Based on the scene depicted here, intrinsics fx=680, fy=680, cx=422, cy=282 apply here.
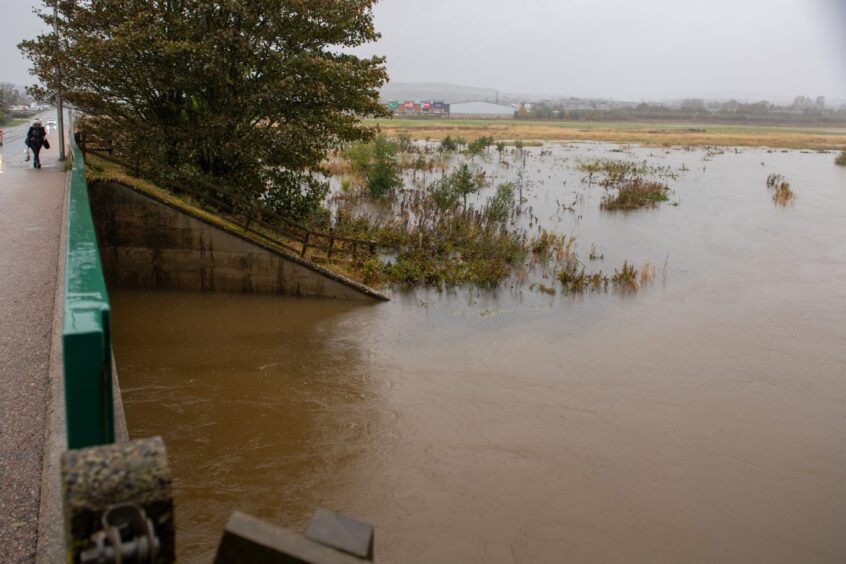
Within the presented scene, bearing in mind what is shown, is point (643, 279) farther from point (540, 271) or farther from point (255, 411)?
point (255, 411)

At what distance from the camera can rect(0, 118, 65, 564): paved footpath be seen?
4.34 metres

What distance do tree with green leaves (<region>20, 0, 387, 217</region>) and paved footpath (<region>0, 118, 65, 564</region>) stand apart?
420 centimetres

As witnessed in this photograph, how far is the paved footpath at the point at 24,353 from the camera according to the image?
434 cm

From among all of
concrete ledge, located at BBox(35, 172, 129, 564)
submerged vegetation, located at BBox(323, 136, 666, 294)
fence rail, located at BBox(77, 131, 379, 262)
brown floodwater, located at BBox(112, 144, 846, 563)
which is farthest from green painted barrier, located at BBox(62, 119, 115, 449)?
submerged vegetation, located at BBox(323, 136, 666, 294)

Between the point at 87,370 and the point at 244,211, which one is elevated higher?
the point at 87,370

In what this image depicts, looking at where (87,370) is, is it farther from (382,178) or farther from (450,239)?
(382,178)

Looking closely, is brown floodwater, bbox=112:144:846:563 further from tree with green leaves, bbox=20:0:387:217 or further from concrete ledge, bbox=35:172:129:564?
tree with green leaves, bbox=20:0:387:217

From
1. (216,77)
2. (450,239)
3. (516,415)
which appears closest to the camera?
(516,415)

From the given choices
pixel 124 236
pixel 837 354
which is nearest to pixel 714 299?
pixel 837 354

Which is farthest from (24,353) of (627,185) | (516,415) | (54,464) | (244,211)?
(627,185)

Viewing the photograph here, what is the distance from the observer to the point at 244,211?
1788cm

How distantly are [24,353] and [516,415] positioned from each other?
709 cm

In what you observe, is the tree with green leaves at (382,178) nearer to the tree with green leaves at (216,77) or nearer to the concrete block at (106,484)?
the tree with green leaves at (216,77)

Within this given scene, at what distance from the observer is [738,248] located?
23547 millimetres
